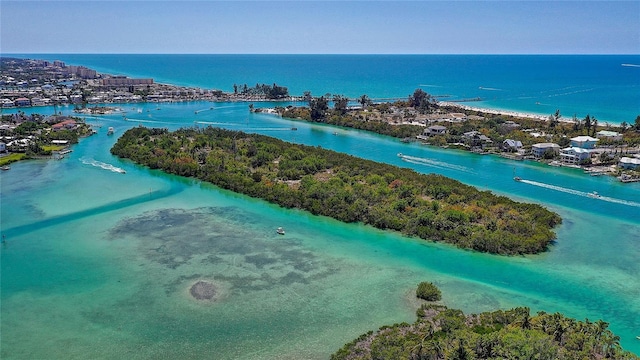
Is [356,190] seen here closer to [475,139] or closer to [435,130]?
[475,139]

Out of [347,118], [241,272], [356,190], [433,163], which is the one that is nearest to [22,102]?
[347,118]

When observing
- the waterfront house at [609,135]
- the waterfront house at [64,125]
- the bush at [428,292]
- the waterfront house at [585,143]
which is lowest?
the bush at [428,292]

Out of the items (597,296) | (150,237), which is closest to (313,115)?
(150,237)

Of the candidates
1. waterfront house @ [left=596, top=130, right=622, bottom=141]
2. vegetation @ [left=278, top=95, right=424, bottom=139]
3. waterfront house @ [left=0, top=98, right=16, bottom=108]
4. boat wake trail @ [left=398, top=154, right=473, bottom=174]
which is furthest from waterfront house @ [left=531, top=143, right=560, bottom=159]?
waterfront house @ [left=0, top=98, right=16, bottom=108]

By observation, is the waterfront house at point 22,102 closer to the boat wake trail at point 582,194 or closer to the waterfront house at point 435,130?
the waterfront house at point 435,130

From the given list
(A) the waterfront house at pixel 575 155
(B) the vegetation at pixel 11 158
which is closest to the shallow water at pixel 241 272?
(A) the waterfront house at pixel 575 155

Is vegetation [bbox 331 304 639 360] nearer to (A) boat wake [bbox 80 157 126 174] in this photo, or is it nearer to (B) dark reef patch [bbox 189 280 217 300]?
(B) dark reef patch [bbox 189 280 217 300]
